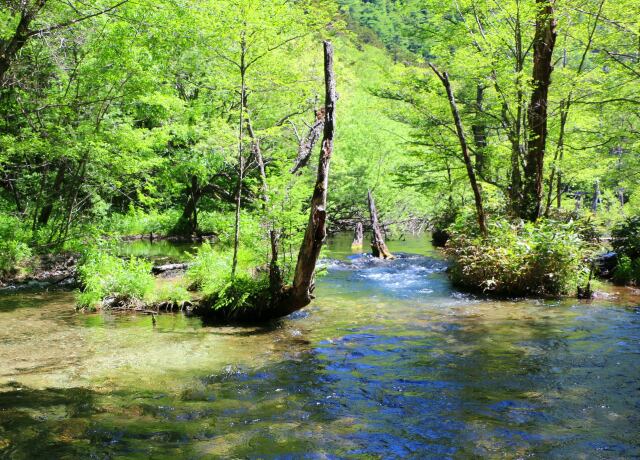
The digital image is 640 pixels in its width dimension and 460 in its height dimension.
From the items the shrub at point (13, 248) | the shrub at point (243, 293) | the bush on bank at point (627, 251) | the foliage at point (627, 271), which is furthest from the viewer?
the shrub at point (13, 248)

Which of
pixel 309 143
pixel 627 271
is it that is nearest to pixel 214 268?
pixel 309 143

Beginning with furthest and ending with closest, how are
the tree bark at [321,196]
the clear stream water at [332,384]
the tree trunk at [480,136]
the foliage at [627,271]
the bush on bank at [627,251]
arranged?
the tree trunk at [480,136] → the bush on bank at [627,251] → the foliage at [627,271] → the tree bark at [321,196] → the clear stream water at [332,384]

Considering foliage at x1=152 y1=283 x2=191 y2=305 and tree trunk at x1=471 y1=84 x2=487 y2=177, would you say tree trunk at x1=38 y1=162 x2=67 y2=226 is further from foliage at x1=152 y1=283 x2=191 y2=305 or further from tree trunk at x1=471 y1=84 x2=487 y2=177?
tree trunk at x1=471 y1=84 x2=487 y2=177

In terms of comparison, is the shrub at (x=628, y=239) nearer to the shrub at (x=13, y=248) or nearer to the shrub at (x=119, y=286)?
the shrub at (x=119, y=286)

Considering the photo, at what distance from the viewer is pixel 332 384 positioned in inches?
253

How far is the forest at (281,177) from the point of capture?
858 centimetres

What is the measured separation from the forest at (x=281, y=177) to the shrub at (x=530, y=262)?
0.16 feet

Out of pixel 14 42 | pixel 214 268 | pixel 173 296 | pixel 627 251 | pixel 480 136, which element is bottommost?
pixel 173 296

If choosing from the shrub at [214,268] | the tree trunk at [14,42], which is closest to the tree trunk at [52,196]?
the shrub at [214,268]

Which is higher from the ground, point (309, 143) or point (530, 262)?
point (309, 143)

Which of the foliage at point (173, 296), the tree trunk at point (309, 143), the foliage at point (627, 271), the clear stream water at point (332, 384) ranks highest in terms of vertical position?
the tree trunk at point (309, 143)

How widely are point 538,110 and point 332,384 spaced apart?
1177cm

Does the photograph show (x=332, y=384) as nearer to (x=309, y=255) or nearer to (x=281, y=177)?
(x=309, y=255)

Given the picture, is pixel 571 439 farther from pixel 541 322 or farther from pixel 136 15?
pixel 136 15
